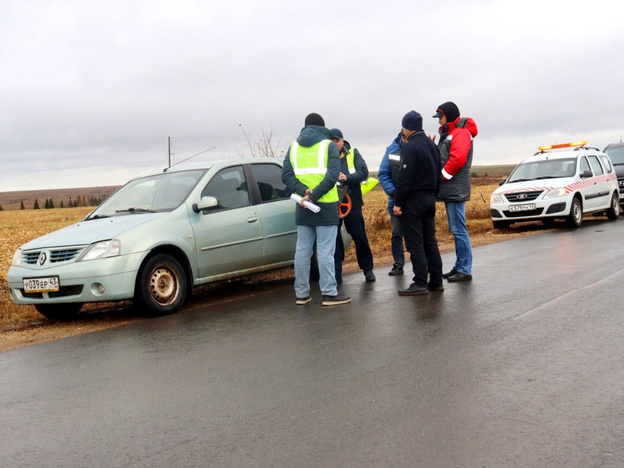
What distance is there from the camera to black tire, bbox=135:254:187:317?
839 cm

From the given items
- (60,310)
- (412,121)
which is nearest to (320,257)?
(412,121)

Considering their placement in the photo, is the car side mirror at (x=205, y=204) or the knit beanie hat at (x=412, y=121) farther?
the car side mirror at (x=205, y=204)

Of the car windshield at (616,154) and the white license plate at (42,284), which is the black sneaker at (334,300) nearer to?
the white license plate at (42,284)

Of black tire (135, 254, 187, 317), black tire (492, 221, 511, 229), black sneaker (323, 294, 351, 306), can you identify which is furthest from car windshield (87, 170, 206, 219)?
black tire (492, 221, 511, 229)

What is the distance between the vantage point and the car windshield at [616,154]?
23.3 meters

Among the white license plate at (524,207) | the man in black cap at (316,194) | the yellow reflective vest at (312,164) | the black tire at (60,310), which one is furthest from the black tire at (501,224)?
the black tire at (60,310)

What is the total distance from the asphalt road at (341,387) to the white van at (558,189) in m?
9.33

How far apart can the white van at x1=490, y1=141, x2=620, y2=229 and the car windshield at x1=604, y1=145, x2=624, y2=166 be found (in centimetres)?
325

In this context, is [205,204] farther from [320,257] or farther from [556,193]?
[556,193]

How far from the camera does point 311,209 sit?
26.9 ft

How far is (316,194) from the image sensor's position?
820 cm

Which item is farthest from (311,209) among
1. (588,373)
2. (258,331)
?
(588,373)

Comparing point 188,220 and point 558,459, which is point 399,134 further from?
point 558,459

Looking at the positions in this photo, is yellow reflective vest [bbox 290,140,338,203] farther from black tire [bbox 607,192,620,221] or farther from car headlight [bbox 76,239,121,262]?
black tire [bbox 607,192,620,221]
